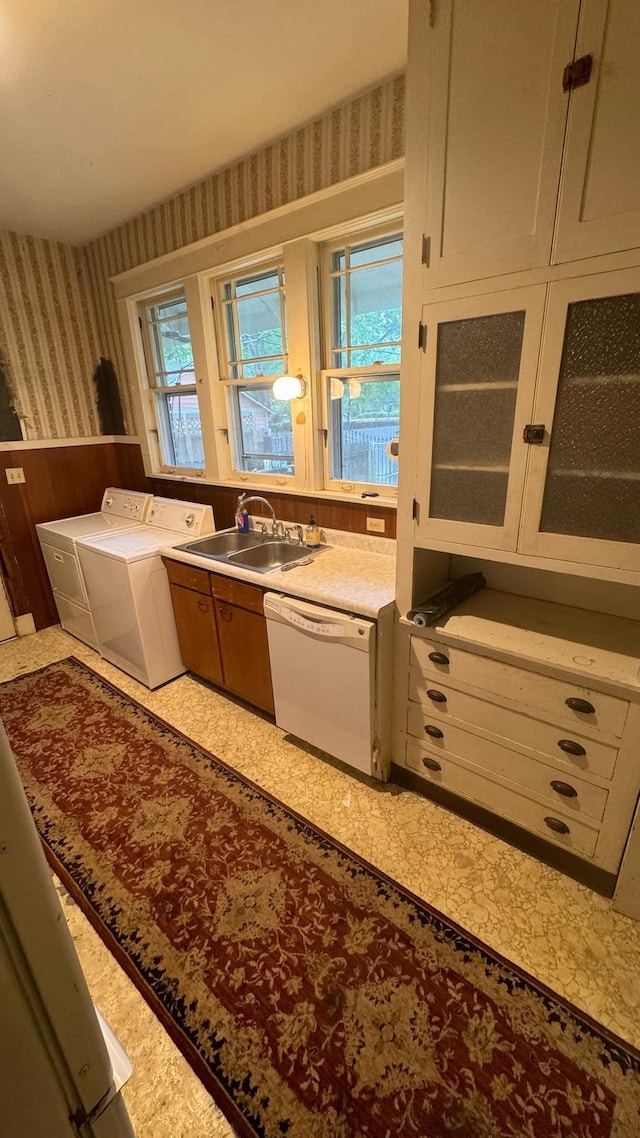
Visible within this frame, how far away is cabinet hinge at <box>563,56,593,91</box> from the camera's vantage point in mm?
1087

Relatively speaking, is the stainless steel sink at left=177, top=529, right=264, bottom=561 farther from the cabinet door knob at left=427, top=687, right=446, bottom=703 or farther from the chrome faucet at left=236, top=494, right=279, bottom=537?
the cabinet door knob at left=427, top=687, right=446, bottom=703

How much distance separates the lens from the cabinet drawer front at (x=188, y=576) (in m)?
2.43

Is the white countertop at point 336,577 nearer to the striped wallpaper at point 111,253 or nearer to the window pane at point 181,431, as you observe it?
the window pane at point 181,431

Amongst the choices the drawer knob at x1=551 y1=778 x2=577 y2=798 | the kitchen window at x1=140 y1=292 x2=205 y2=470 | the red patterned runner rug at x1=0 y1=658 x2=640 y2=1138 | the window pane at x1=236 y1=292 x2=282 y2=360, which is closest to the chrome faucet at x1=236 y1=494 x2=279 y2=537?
the kitchen window at x1=140 y1=292 x2=205 y2=470

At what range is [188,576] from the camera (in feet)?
8.30

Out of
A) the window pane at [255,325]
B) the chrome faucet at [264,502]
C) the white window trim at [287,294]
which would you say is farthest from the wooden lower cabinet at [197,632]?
the window pane at [255,325]

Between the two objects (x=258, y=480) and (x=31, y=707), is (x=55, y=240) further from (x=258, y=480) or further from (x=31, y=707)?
(x=31, y=707)

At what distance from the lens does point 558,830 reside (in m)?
1.62

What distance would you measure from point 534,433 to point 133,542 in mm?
2320

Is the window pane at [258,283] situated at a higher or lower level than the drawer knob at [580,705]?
higher

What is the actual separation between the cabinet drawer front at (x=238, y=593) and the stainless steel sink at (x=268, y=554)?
0.89ft

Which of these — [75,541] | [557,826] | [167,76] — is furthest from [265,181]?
[557,826]

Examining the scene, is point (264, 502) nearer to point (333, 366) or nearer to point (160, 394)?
point (333, 366)

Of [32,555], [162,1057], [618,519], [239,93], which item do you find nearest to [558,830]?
[618,519]
